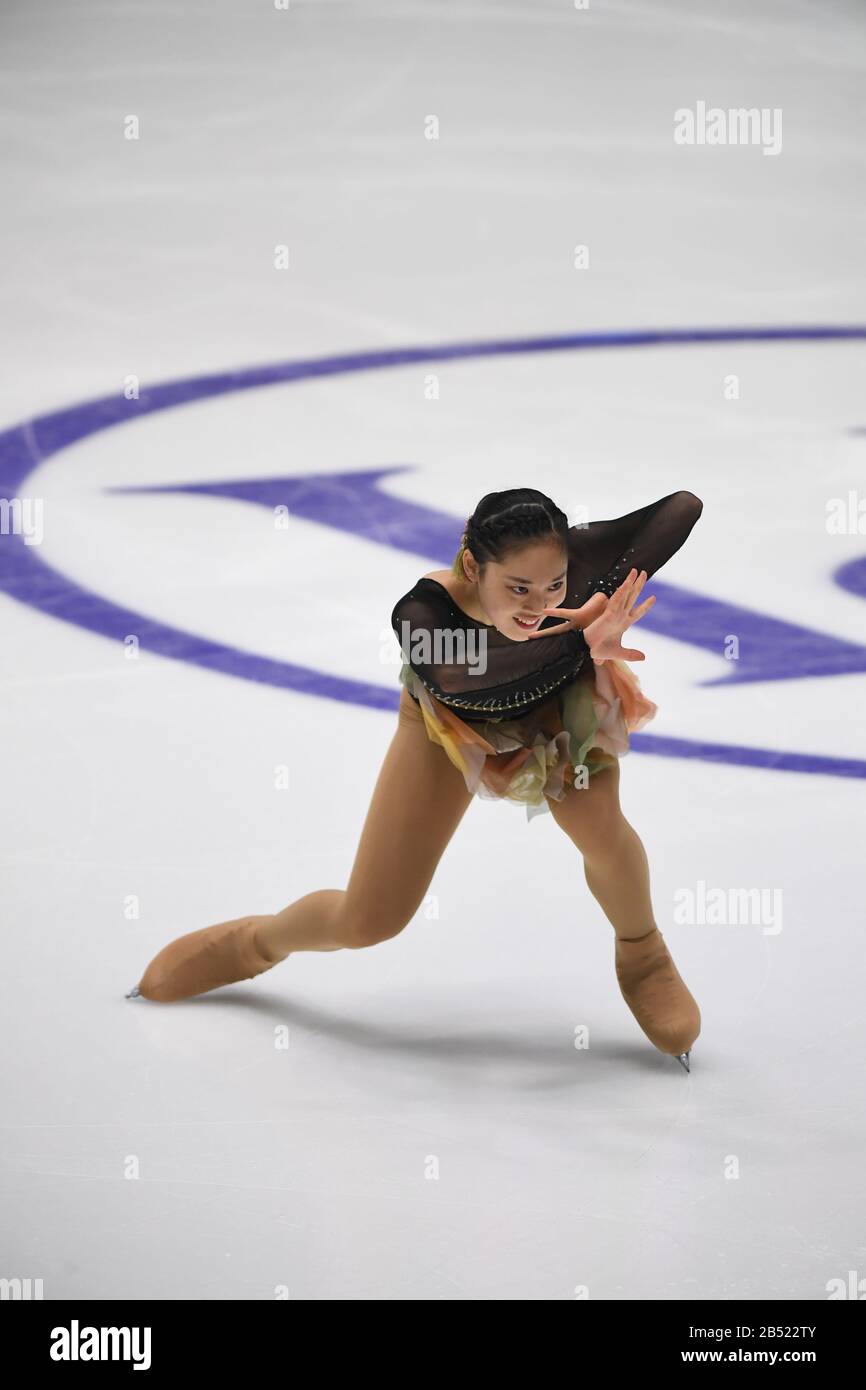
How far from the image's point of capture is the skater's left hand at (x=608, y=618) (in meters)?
2.94

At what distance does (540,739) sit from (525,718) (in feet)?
0.16

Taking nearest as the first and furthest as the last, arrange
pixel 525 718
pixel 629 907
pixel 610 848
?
pixel 525 718 → pixel 610 848 → pixel 629 907

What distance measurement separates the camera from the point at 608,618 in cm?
294

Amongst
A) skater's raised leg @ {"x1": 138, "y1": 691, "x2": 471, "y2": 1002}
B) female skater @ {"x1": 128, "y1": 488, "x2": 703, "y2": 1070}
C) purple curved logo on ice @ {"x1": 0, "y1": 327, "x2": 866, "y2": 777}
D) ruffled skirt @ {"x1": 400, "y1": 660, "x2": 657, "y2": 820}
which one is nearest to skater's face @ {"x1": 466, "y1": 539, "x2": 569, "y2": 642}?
female skater @ {"x1": 128, "y1": 488, "x2": 703, "y2": 1070}

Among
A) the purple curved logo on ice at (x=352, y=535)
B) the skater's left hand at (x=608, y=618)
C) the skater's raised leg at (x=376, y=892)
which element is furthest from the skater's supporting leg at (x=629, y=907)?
the purple curved logo on ice at (x=352, y=535)

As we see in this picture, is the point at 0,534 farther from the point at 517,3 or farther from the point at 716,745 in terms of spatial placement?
the point at 517,3

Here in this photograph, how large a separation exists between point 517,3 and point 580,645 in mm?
9049

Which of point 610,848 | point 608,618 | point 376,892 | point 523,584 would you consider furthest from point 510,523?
point 376,892

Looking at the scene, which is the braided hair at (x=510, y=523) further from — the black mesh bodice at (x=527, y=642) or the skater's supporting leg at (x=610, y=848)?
the skater's supporting leg at (x=610, y=848)

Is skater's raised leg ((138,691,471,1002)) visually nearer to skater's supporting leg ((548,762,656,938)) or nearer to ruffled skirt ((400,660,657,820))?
ruffled skirt ((400,660,657,820))

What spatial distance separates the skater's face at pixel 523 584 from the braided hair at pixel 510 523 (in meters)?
0.02

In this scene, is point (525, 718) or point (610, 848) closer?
point (525, 718)

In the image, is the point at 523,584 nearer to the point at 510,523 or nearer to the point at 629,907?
the point at 510,523
